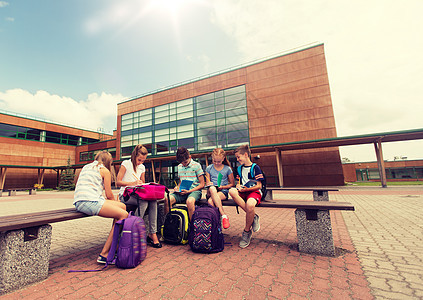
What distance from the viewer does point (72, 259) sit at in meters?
2.83

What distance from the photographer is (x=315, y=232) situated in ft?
9.41

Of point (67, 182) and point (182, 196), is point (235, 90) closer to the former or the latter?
point (182, 196)

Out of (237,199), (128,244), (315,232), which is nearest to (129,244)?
(128,244)

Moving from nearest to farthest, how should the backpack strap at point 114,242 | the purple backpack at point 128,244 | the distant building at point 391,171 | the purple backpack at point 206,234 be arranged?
1. the purple backpack at point 128,244
2. the backpack strap at point 114,242
3. the purple backpack at point 206,234
4. the distant building at point 391,171

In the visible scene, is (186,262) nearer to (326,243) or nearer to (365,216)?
(326,243)

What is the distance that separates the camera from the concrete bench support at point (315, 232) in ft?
9.11

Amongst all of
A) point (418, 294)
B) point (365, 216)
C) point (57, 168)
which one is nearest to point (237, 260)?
point (418, 294)

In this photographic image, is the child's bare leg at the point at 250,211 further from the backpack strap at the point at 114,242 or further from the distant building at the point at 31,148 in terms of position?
the distant building at the point at 31,148

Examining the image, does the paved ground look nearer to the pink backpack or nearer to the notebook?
the pink backpack

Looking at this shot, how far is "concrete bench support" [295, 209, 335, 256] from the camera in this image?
2.78 meters

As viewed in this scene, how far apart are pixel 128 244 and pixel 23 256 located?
1.06m

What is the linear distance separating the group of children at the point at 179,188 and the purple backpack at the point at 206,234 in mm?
296

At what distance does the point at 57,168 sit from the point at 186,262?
34.9 metres

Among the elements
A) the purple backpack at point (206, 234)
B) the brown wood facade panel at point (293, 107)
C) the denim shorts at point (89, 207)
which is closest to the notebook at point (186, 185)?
the purple backpack at point (206, 234)
